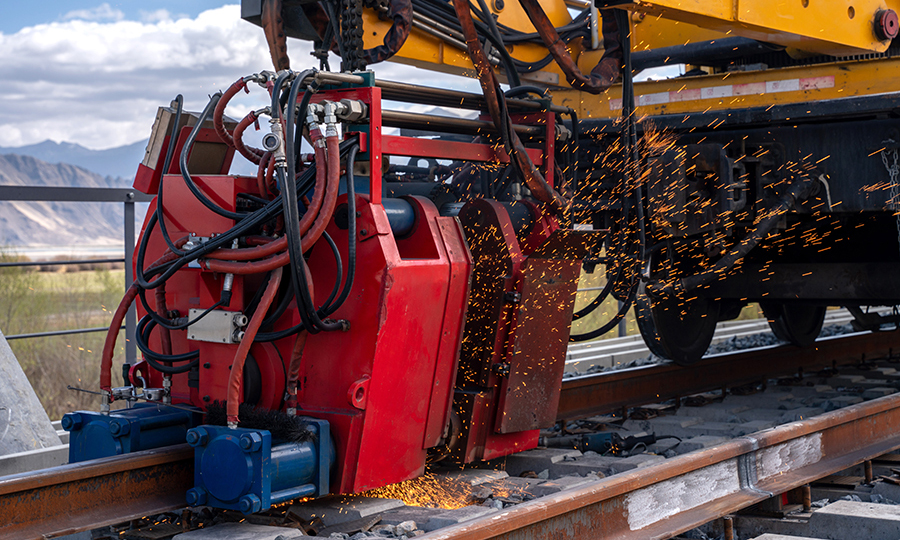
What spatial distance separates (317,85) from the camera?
11.3 feet

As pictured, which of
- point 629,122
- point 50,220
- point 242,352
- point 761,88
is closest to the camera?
point 242,352

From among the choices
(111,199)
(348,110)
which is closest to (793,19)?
(348,110)

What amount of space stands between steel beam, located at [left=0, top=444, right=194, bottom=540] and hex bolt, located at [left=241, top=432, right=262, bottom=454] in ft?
1.52

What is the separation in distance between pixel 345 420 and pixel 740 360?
186 inches

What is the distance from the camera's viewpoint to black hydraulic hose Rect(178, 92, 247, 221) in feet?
11.3

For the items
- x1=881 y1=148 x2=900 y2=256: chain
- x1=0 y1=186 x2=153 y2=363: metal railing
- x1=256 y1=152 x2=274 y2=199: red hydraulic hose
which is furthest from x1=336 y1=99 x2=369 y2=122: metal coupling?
x1=881 y1=148 x2=900 y2=256: chain

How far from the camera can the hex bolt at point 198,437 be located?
328cm

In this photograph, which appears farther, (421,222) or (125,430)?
(421,222)

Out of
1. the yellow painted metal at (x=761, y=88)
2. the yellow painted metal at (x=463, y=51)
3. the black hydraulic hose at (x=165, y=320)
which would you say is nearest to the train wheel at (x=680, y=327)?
the yellow painted metal at (x=761, y=88)

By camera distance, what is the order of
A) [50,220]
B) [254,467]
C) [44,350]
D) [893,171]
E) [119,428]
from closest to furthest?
[254,467], [119,428], [893,171], [44,350], [50,220]

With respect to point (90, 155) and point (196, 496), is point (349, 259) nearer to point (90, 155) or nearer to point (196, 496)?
point (196, 496)

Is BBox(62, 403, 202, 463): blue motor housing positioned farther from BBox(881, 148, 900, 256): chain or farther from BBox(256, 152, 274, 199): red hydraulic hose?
BBox(881, 148, 900, 256): chain

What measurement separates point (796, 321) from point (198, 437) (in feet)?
20.1

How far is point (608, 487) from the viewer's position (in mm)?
3289
